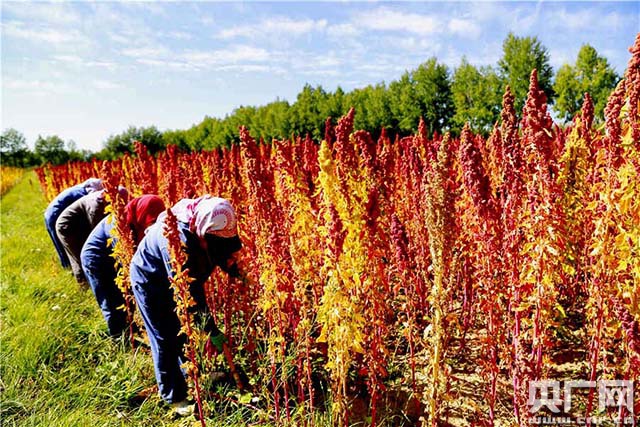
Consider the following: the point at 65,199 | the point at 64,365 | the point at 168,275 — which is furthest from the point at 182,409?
the point at 65,199

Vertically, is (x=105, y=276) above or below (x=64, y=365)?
above

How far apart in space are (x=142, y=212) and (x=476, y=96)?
3285 centimetres

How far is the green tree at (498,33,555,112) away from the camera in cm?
3089

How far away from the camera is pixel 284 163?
262 cm

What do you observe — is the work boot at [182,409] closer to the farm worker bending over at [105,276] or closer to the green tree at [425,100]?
the farm worker bending over at [105,276]

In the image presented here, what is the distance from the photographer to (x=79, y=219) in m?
5.18

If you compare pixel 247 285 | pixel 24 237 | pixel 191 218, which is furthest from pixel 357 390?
pixel 24 237

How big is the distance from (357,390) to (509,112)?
2.27m

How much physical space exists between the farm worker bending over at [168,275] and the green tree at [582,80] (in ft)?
103

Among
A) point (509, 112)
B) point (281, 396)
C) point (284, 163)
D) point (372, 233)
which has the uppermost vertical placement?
point (509, 112)

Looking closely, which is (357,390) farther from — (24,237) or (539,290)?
(24,237)

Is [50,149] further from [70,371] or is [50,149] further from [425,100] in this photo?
[70,371]
